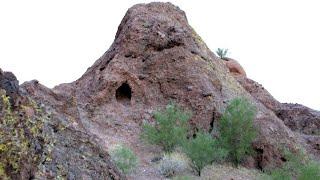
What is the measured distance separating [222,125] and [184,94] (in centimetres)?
175

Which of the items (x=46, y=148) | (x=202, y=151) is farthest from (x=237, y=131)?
(x=46, y=148)

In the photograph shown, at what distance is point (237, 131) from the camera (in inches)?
808

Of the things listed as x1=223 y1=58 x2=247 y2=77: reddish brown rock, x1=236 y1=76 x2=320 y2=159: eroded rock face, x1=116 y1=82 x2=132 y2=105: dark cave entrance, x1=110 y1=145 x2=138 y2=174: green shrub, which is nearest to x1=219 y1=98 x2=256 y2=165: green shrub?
x1=116 y1=82 x2=132 y2=105: dark cave entrance

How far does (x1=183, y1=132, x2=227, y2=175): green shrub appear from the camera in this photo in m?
18.2

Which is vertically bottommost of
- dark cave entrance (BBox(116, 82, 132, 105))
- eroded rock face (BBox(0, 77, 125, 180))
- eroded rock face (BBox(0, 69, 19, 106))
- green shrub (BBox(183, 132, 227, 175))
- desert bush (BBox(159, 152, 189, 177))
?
desert bush (BBox(159, 152, 189, 177))

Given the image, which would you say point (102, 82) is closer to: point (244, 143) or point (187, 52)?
point (187, 52)

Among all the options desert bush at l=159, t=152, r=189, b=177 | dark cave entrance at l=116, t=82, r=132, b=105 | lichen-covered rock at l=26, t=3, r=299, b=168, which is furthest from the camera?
dark cave entrance at l=116, t=82, r=132, b=105

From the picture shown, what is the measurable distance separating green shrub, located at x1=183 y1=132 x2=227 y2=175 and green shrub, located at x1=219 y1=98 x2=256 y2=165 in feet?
3.33

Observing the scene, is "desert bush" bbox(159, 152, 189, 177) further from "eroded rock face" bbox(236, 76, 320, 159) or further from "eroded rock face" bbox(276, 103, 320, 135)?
"eroded rock face" bbox(276, 103, 320, 135)

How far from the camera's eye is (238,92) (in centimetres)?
2361

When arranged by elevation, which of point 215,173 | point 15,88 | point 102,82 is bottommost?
point 215,173

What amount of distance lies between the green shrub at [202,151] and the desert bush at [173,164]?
0.26 metres

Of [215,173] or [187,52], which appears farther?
[187,52]

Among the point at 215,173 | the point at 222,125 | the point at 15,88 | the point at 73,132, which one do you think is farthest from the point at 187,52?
the point at 15,88
